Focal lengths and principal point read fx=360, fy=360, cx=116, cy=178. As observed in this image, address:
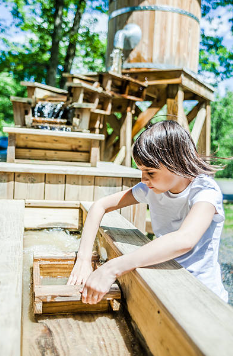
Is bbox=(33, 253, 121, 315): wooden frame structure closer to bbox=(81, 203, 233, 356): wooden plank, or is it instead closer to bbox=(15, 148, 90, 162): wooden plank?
bbox=(81, 203, 233, 356): wooden plank

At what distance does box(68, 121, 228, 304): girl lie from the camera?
158 centimetres

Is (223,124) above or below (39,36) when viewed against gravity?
below

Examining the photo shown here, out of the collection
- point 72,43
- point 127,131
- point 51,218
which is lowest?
point 51,218

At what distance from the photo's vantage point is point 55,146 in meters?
4.11

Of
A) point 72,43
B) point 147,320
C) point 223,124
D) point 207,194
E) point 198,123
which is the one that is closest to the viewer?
point 147,320

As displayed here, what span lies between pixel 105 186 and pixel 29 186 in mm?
735

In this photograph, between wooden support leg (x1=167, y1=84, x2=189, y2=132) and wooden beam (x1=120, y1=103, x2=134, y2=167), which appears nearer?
wooden support leg (x1=167, y1=84, x2=189, y2=132)

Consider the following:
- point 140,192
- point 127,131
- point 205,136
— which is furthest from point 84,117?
point 205,136

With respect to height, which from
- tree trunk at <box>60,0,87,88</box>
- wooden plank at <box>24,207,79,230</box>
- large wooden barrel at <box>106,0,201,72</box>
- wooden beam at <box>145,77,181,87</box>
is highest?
tree trunk at <box>60,0,87,88</box>

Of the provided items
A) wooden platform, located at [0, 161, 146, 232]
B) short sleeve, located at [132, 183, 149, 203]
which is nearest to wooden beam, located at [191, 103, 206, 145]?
wooden platform, located at [0, 161, 146, 232]

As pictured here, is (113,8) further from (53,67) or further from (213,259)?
(213,259)

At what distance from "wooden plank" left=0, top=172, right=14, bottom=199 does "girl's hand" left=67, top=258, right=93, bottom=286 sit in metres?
1.59

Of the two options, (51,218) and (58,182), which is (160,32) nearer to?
(58,182)

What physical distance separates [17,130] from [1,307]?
8.61 feet
